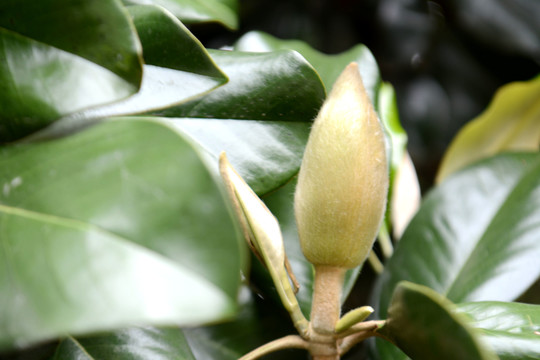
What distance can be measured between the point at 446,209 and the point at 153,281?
464 mm

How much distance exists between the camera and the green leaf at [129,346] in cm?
38

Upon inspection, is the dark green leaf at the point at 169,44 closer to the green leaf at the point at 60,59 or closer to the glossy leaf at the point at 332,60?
the green leaf at the point at 60,59

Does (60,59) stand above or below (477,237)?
above

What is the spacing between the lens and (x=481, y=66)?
3.85 ft

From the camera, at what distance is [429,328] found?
27 centimetres

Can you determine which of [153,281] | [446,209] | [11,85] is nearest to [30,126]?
[11,85]

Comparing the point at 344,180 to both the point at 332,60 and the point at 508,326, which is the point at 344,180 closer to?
the point at 508,326

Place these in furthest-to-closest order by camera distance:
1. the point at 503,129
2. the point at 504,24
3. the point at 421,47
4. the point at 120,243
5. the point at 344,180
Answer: the point at 421,47, the point at 504,24, the point at 503,129, the point at 344,180, the point at 120,243

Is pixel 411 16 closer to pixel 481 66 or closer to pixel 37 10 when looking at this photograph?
pixel 481 66

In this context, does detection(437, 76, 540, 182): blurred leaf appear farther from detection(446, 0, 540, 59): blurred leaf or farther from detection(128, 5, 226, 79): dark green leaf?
detection(128, 5, 226, 79): dark green leaf

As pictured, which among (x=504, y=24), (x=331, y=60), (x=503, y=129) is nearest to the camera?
(x=331, y=60)

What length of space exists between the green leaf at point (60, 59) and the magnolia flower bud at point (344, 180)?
11cm

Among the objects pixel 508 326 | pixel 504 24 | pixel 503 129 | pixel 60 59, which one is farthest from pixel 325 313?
pixel 504 24

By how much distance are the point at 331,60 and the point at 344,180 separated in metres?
0.28
